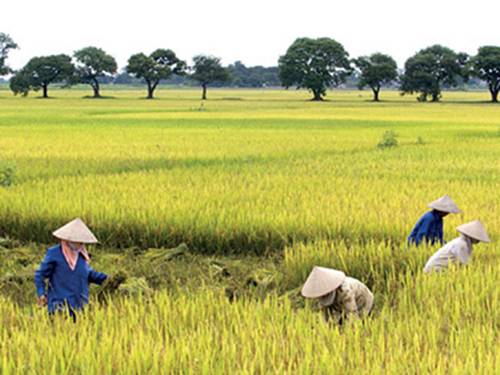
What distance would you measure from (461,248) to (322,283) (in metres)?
1.73

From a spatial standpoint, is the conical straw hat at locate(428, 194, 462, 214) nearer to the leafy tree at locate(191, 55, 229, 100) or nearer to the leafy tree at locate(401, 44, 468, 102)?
the leafy tree at locate(401, 44, 468, 102)

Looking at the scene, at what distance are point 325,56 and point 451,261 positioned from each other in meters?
77.2

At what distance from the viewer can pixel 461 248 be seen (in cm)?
569

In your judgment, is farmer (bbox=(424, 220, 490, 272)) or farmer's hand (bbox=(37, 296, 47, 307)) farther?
farmer (bbox=(424, 220, 490, 272))

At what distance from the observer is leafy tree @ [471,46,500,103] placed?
7338 cm

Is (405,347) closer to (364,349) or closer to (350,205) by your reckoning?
(364,349)

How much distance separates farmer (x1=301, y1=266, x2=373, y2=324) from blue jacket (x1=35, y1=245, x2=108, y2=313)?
1608mm

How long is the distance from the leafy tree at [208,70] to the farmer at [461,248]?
267ft

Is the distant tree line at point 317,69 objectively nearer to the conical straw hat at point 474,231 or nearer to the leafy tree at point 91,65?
the leafy tree at point 91,65

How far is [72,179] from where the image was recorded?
11.8 meters

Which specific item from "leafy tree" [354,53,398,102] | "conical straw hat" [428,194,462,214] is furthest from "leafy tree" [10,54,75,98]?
"conical straw hat" [428,194,462,214]

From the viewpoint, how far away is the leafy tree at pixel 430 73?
76.2m

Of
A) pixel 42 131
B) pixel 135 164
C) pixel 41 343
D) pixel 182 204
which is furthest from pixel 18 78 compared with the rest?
pixel 41 343

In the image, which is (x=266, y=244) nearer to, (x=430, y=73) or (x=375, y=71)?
(x=375, y=71)
